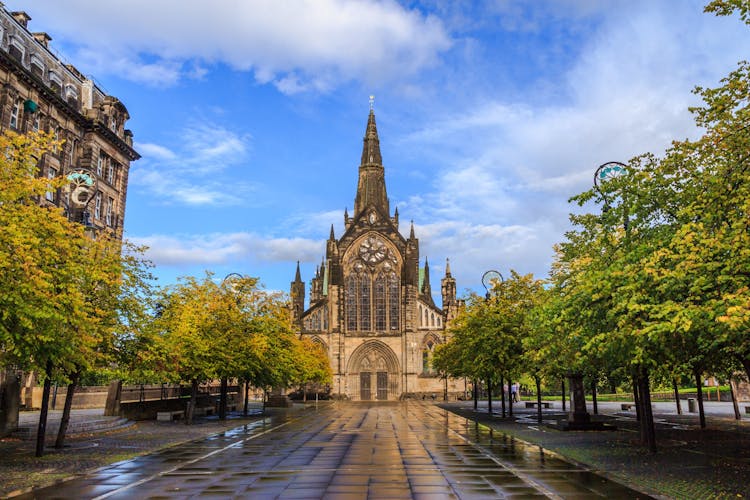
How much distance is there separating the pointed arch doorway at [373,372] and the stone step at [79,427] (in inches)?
2147

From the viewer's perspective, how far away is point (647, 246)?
45.9 ft

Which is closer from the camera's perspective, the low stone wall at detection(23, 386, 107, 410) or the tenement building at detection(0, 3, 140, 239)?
the low stone wall at detection(23, 386, 107, 410)

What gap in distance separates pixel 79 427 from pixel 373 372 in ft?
196

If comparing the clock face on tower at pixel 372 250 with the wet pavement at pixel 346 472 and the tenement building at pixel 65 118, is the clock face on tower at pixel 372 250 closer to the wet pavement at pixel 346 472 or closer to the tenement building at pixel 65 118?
the tenement building at pixel 65 118

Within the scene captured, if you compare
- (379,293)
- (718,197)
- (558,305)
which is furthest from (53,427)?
(379,293)

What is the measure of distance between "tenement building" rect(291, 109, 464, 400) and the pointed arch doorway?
0.43 ft

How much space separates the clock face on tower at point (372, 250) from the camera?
85.5 m

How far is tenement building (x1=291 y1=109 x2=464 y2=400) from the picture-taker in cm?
8212

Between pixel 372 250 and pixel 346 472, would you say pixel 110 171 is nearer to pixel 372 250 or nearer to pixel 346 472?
pixel 372 250

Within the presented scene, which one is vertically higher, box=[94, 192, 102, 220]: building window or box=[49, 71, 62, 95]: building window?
box=[49, 71, 62, 95]: building window

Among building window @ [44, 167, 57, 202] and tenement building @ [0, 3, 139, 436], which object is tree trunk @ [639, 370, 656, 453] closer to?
tenement building @ [0, 3, 139, 436]

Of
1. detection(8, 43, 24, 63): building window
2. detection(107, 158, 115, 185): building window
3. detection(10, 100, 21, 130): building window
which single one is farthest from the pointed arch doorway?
detection(8, 43, 24, 63): building window

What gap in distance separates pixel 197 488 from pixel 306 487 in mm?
2236

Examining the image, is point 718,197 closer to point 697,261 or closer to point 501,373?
point 697,261
